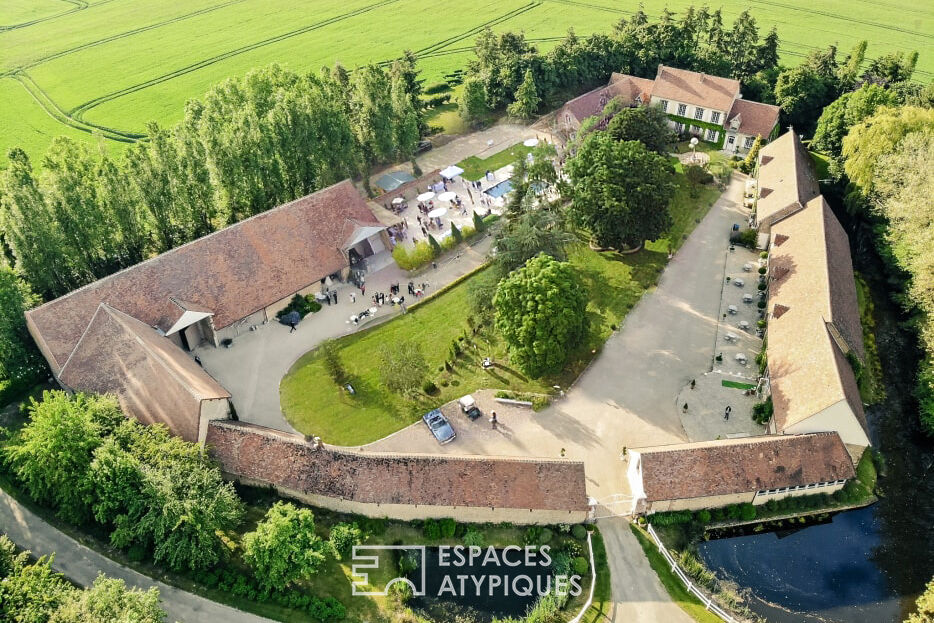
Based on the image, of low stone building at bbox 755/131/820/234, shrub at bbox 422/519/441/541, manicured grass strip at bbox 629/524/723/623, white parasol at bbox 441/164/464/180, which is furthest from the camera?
white parasol at bbox 441/164/464/180

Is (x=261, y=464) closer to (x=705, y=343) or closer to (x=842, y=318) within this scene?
(x=705, y=343)

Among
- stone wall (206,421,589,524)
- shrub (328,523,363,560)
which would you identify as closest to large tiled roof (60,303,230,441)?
stone wall (206,421,589,524)

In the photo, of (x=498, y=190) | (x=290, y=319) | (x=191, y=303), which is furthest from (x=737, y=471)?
(x=191, y=303)

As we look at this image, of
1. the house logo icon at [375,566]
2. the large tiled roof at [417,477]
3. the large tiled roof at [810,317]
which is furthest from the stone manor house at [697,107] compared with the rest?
the house logo icon at [375,566]

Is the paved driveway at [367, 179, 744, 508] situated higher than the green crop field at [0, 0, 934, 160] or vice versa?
the green crop field at [0, 0, 934, 160]

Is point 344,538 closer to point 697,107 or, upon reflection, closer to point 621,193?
point 621,193

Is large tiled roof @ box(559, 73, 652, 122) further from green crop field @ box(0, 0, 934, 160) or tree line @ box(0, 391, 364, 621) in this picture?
tree line @ box(0, 391, 364, 621)
